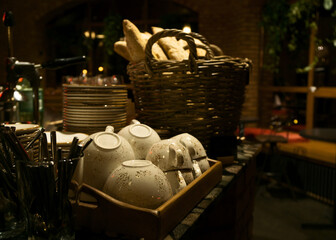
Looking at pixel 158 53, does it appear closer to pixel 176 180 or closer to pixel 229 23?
pixel 176 180

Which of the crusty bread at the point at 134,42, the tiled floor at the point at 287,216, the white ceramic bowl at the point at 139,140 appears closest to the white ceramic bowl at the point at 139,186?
the white ceramic bowl at the point at 139,140

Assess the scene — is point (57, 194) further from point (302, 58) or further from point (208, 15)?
point (208, 15)

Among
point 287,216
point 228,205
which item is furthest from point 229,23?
point 228,205

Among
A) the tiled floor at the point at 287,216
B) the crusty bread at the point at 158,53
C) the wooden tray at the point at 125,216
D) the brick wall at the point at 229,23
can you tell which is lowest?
the tiled floor at the point at 287,216

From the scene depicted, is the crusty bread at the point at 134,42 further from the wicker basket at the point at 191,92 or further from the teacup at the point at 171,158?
the teacup at the point at 171,158

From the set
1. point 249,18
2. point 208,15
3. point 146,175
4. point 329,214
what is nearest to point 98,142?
point 146,175

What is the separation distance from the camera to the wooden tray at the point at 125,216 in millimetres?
647

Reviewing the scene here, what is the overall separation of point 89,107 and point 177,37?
1.21 feet

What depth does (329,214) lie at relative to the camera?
356 cm

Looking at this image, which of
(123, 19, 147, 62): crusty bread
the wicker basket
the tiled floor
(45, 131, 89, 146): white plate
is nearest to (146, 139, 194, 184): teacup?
(45, 131, 89, 146): white plate

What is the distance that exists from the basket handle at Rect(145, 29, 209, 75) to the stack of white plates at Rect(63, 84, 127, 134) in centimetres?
14

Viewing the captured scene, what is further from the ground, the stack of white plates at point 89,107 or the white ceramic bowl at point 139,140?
the stack of white plates at point 89,107

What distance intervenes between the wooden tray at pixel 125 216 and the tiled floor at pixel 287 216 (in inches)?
100

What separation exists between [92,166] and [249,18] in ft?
15.7
